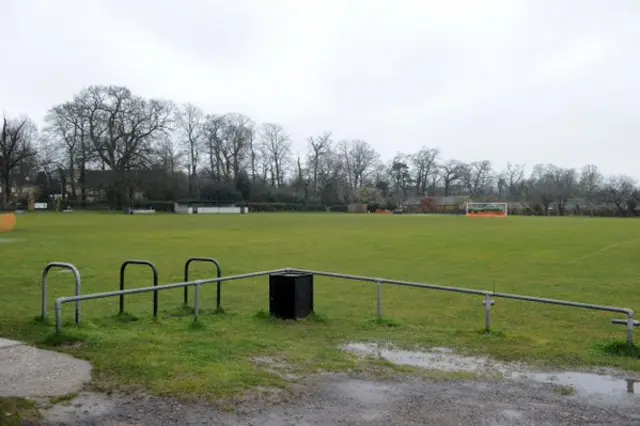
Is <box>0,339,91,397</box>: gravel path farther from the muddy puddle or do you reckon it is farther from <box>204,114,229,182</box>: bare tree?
<box>204,114,229,182</box>: bare tree

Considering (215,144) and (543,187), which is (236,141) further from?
(543,187)

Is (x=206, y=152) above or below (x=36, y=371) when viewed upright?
above

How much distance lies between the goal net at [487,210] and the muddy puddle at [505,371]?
Answer: 3721 inches

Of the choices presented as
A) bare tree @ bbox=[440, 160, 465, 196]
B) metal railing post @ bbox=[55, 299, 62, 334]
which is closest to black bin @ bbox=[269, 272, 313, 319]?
metal railing post @ bbox=[55, 299, 62, 334]

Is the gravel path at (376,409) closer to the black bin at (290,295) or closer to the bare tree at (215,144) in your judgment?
the black bin at (290,295)

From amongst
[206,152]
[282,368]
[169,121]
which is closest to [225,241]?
[282,368]

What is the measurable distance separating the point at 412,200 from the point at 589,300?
4526 inches

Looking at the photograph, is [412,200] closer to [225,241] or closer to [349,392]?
[225,241]

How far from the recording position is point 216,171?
107 m

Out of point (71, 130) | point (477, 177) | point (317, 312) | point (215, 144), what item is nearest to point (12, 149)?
point (71, 130)

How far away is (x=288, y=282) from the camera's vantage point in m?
9.10

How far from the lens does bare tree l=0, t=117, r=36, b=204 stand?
80.5 m

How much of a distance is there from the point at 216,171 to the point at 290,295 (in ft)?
328

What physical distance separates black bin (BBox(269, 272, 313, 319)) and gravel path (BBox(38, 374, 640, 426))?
10.7 ft
